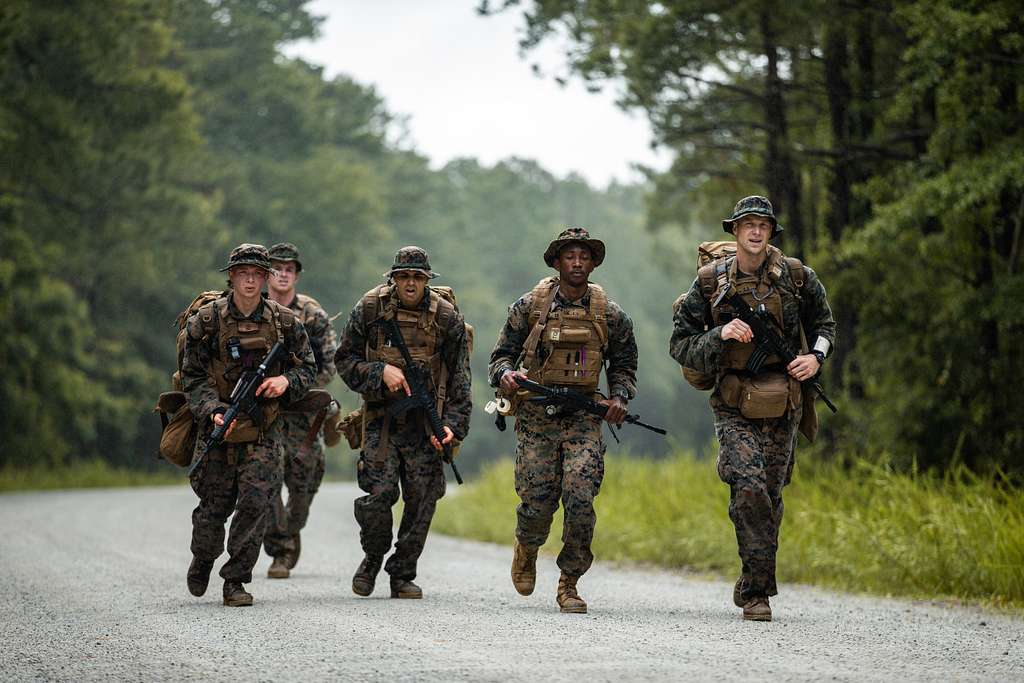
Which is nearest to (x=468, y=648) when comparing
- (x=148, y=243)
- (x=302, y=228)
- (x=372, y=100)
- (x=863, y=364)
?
(x=863, y=364)

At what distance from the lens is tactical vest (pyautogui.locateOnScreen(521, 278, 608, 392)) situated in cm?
873

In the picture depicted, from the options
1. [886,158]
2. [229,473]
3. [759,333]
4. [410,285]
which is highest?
[886,158]

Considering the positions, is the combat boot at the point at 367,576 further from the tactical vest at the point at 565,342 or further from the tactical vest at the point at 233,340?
the tactical vest at the point at 565,342

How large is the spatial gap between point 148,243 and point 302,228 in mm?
12583

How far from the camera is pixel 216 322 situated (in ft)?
29.4

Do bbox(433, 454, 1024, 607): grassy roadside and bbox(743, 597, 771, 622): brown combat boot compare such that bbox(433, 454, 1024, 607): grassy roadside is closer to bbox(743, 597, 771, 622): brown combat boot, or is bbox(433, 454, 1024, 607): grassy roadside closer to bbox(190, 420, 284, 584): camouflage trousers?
bbox(743, 597, 771, 622): brown combat boot

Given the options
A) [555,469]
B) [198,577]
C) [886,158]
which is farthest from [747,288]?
[886,158]

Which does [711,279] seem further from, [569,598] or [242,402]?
[242,402]

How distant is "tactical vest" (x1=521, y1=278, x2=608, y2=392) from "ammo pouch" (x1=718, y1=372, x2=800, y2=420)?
0.85m

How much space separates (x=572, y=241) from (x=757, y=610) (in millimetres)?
2524

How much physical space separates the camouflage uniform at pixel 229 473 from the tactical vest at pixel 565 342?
1.56m

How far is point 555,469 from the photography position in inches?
349

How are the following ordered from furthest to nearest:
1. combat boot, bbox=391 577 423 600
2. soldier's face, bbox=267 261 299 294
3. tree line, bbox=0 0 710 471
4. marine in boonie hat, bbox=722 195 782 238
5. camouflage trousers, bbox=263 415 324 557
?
tree line, bbox=0 0 710 471
camouflage trousers, bbox=263 415 324 557
soldier's face, bbox=267 261 299 294
combat boot, bbox=391 577 423 600
marine in boonie hat, bbox=722 195 782 238

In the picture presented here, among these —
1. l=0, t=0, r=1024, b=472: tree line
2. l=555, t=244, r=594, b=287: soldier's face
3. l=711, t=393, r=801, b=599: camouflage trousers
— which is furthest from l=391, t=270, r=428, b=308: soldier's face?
l=0, t=0, r=1024, b=472: tree line
